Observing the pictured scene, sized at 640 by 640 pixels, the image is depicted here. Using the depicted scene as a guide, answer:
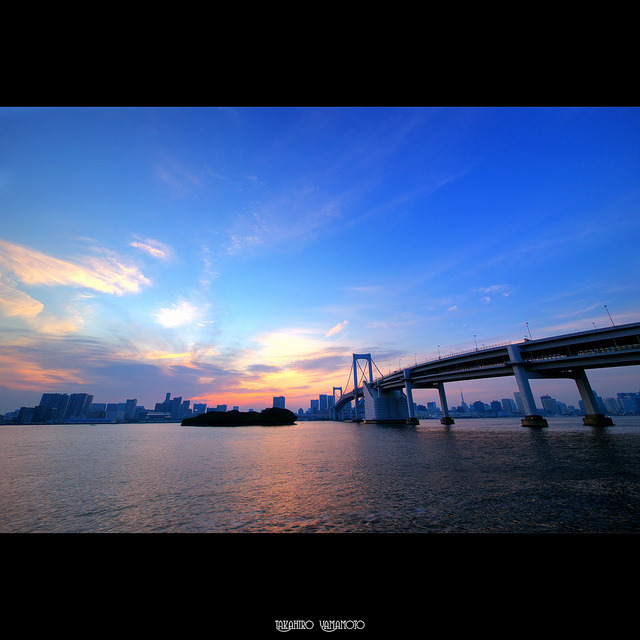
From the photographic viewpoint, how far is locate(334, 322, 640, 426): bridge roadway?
23.3 metres

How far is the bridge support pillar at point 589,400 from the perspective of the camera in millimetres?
30000

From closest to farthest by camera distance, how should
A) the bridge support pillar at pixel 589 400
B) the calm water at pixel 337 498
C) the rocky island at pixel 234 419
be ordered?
the calm water at pixel 337 498 < the bridge support pillar at pixel 589 400 < the rocky island at pixel 234 419

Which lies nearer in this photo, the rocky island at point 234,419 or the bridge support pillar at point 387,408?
the bridge support pillar at point 387,408

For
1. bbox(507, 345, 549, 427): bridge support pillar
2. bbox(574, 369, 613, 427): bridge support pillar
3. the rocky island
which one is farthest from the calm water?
the rocky island

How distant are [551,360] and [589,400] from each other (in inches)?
358

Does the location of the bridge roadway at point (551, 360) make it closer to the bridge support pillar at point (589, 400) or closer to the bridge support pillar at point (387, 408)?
the bridge support pillar at point (589, 400)

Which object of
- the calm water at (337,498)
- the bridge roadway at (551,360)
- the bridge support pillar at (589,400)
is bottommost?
the calm water at (337,498)

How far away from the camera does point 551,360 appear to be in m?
27.8

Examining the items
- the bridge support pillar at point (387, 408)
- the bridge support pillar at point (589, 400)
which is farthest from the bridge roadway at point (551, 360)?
the bridge support pillar at point (387, 408)

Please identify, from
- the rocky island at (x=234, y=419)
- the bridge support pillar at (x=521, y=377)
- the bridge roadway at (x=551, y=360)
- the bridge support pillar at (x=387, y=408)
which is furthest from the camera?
the rocky island at (x=234, y=419)

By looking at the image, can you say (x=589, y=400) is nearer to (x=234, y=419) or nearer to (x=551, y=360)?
(x=551, y=360)
